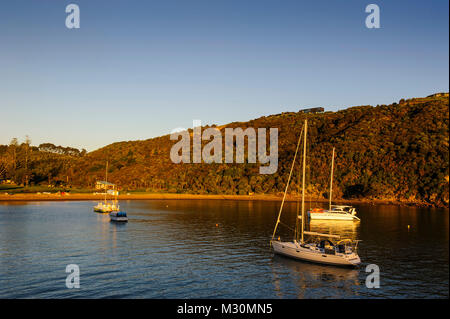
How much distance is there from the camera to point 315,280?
32750mm

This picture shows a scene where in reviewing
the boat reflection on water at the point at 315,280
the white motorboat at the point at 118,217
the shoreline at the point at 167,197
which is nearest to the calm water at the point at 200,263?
the boat reflection on water at the point at 315,280

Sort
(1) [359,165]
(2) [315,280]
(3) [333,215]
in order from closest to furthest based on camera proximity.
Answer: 1. (2) [315,280]
2. (3) [333,215]
3. (1) [359,165]

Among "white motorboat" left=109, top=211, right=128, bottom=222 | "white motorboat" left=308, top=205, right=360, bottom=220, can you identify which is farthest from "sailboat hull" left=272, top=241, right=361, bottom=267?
"white motorboat" left=109, top=211, right=128, bottom=222

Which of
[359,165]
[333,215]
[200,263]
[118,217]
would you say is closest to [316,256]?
[200,263]

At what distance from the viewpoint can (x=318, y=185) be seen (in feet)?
440

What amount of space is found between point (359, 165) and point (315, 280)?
110m

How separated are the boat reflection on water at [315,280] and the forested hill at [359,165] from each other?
290ft

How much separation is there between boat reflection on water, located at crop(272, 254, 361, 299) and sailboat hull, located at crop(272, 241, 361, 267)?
57cm

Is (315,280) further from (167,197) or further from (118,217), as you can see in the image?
(167,197)

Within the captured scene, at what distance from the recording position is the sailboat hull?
36438mm

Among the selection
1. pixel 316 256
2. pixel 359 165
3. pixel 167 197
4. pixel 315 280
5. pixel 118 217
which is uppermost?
pixel 359 165

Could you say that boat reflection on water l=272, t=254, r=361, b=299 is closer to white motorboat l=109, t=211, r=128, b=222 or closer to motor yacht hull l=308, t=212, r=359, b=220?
motor yacht hull l=308, t=212, r=359, b=220
